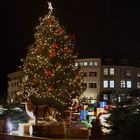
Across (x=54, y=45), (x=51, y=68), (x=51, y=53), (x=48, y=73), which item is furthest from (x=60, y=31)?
(x=48, y=73)

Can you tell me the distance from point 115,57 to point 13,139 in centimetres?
7426

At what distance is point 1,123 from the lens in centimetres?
2884

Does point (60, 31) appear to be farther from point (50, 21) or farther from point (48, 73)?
point (48, 73)

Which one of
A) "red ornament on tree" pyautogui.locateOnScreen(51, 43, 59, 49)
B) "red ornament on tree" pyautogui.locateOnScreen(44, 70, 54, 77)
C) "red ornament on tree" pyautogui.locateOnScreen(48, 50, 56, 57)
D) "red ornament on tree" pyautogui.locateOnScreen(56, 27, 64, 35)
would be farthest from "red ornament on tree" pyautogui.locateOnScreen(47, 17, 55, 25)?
"red ornament on tree" pyautogui.locateOnScreen(44, 70, 54, 77)

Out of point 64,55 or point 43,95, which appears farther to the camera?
point 64,55

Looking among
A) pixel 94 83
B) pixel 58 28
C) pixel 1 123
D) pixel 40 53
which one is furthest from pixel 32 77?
pixel 94 83

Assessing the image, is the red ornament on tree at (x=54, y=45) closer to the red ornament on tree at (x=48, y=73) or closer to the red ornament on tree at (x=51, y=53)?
the red ornament on tree at (x=51, y=53)

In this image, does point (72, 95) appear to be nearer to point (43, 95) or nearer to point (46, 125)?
point (43, 95)

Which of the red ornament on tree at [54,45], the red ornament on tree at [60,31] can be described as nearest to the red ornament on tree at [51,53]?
the red ornament on tree at [54,45]

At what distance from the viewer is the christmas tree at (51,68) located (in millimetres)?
41000

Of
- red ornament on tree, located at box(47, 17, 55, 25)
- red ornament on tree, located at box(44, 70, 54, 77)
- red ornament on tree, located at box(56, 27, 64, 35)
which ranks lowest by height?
red ornament on tree, located at box(44, 70, 54, 77)

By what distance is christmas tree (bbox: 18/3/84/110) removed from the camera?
41.0 meters

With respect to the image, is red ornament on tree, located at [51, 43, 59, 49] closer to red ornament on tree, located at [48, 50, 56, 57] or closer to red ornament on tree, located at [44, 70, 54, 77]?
red ornament on tree, located at [48, 50, 56, 57]

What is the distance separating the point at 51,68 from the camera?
42094 millimetres
